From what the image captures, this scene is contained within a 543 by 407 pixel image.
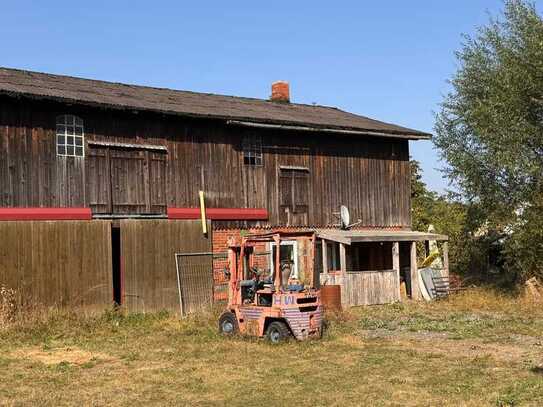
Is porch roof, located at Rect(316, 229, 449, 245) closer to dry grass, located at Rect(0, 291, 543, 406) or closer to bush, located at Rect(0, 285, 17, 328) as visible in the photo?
dry grass, located at Rect(0, 291, 543, 406)

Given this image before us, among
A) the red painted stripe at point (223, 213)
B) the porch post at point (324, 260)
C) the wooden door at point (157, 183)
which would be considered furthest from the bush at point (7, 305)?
the porch post at point (324, 260)

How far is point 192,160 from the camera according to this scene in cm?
2078

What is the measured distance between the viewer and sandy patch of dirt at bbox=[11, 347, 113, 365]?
12914 mm

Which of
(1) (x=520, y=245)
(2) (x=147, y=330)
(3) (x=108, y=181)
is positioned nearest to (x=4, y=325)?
(2) (x=147, y=330)

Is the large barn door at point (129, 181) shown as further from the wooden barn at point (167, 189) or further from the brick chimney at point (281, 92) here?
the brick chimney at point (281, 92)

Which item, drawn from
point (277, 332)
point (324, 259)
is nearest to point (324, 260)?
point (324, 259)

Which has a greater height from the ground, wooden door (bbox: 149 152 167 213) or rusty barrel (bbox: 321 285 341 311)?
wooden door (bbox: 149 152 167 213)

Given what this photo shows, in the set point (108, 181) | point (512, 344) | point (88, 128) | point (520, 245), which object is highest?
point (88, 128)

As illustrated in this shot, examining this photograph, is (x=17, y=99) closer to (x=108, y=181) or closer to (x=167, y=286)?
(x=108, y=181)

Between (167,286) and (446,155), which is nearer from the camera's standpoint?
(167,286)

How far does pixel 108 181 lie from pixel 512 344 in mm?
11369

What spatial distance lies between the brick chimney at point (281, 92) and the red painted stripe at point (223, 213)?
795 cm

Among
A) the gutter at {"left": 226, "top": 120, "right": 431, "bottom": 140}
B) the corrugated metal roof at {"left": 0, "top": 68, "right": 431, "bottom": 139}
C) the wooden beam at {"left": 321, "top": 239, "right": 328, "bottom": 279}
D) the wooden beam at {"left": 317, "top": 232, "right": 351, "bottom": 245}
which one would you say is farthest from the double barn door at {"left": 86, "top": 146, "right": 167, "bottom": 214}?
the wooden beam at {"left": 321, "top": 239, "right": 328, "bottom": 279}

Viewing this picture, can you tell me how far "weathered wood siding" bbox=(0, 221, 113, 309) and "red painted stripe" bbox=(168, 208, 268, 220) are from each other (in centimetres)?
234
